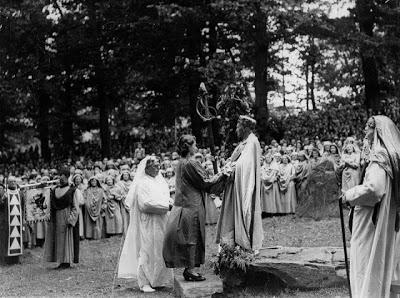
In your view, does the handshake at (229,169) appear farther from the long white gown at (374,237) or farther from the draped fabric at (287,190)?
the draped fabric at (287,190)

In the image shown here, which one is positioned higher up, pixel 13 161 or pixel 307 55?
pixel 307 55

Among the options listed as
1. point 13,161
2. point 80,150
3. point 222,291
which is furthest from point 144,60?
point 222,291

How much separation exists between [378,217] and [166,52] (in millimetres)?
25334

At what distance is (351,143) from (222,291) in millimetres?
9573

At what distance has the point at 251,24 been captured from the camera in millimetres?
27172

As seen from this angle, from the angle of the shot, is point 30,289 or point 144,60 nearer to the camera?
point 30,289

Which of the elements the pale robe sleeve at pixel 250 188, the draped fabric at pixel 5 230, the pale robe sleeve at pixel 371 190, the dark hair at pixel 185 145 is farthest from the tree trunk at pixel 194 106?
the pale robe sleeve at pixel 371 190

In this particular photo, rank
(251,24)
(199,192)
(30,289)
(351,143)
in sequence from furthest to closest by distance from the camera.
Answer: (251,24) → (351,143) → (30,289) → (199,192)

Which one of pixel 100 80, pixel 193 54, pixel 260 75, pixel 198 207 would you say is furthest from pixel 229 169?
pixel 100 80

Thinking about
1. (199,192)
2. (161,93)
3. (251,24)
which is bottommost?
(199,192)

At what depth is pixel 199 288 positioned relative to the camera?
812 centimetres

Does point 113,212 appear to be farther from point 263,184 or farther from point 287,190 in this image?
point 287,190

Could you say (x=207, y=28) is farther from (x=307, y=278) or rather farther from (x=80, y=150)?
(x=307, y=278)

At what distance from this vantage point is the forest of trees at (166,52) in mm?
26797
